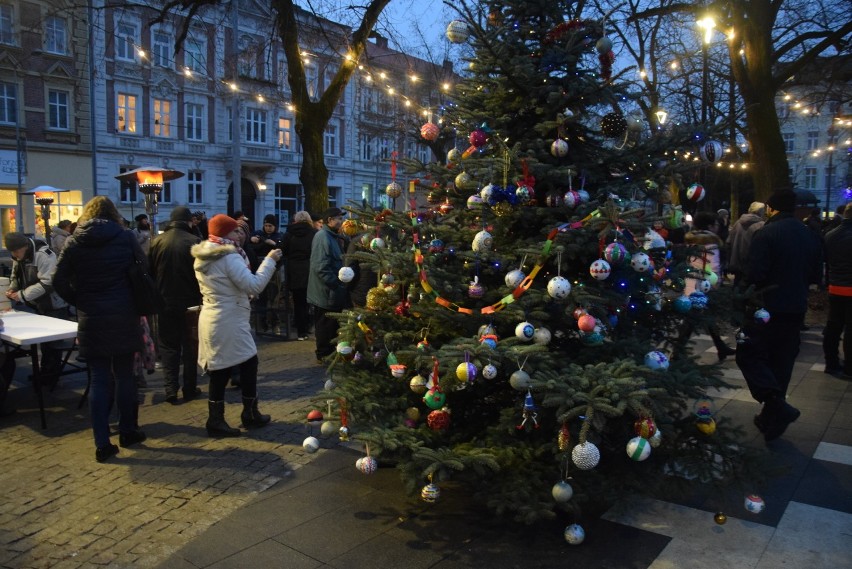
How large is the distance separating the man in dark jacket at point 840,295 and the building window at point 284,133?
3658cm

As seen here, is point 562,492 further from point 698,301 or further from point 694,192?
point 694,192

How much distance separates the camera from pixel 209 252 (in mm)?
5035

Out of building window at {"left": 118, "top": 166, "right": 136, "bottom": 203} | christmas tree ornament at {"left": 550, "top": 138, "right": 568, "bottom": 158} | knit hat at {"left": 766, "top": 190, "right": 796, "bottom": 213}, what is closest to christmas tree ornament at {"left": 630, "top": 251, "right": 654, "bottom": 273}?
christmas tree ornament at {"left": 550, "top": 138, "right": 568, "bottom": 158}

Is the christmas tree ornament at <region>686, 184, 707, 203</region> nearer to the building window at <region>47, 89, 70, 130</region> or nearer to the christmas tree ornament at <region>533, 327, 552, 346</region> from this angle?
the christmas tree ornament at <region>533, 327, 552, 346</region>

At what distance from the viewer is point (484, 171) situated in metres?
3.80

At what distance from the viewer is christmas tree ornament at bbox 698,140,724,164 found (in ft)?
12.9

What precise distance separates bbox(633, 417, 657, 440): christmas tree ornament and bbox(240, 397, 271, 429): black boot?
11.4ft

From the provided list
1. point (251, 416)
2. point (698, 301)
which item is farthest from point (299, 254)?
point (698, 301)

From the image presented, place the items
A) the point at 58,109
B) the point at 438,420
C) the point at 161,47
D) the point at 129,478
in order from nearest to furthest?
the point at 438,420
the point at 129,478
the point at 58,109
the point at 161,47

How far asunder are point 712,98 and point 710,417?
843 inches

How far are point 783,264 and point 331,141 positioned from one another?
41020 mm

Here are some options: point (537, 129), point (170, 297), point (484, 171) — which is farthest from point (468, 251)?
point (170, 297)

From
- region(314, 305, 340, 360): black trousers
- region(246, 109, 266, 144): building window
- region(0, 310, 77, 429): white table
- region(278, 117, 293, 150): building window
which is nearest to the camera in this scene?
region(0, 310, 77, 429): white table

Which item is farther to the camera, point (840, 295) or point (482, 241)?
point (840, 295)
